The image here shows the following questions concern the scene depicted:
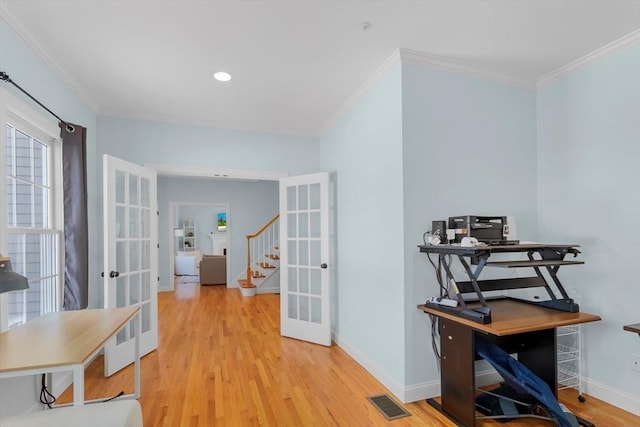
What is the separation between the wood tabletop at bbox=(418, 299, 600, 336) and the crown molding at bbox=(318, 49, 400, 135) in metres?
1.92

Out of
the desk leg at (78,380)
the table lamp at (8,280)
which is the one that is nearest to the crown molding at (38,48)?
the table lamp at (8,280)

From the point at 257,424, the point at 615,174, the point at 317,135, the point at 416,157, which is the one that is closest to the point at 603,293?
the point at 615,174

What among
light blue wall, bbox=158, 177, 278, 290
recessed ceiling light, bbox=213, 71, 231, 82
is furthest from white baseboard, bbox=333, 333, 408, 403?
light blue wall, bbox=158, 177, 278, 290

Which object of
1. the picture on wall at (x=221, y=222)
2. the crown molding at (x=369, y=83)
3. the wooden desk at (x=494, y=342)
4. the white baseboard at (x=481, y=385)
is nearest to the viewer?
the wooden desk at (x=494, y=342)

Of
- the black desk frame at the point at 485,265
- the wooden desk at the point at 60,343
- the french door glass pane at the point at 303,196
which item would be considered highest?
the french door glass pane at the point at 303,196

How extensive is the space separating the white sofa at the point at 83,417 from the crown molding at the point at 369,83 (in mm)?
2761

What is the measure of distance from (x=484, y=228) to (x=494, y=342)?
3.14ft

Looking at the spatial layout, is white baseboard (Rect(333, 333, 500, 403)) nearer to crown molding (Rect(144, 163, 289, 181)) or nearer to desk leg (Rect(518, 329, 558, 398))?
desk leg (Rect(518, 329, 558, 398))

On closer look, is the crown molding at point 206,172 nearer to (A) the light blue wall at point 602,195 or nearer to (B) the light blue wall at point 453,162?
(B) the light blue wall at point 453,162

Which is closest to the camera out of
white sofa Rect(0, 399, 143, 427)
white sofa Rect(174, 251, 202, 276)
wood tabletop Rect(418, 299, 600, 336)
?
white sofa Rect(0, 399, 143, 427)

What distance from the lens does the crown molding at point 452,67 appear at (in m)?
2.49

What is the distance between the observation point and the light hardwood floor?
2217mm

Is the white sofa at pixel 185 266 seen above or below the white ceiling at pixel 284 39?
below

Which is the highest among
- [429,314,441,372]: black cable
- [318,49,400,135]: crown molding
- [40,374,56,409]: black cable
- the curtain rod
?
[318,49,400,135]: crown molding
